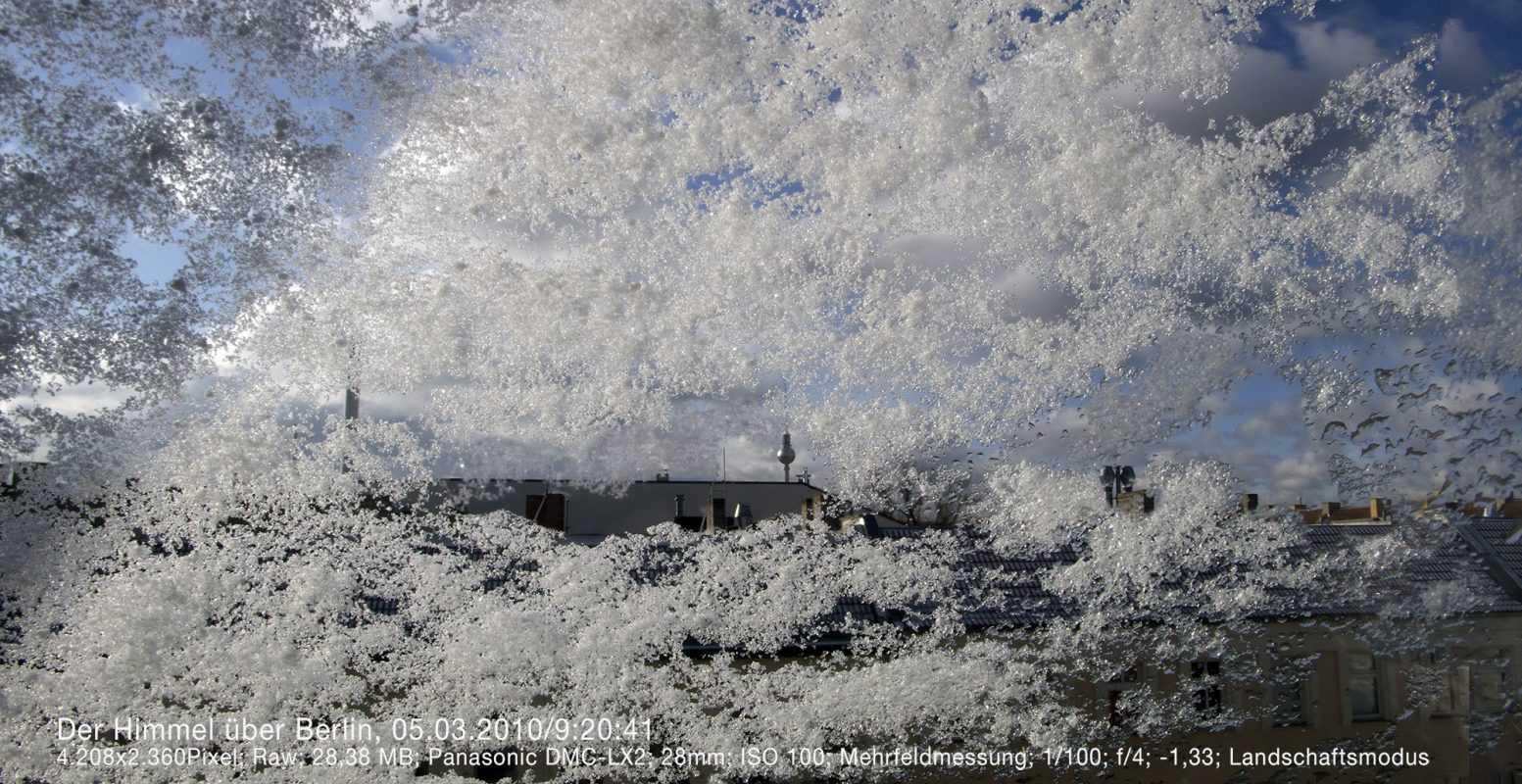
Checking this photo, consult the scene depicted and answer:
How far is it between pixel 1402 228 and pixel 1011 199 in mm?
502

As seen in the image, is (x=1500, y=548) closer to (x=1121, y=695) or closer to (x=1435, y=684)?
(x=1435, y=684)

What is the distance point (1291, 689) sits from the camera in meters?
1.21

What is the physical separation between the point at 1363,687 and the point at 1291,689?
107 mm

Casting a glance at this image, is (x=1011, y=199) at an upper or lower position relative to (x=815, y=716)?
upper

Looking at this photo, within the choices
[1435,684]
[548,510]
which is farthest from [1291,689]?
[548,510]

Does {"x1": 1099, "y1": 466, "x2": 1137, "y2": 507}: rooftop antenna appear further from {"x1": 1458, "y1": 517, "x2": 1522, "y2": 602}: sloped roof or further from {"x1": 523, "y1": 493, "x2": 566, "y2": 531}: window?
{"x1": 523, "y1": 493, "x2": 566, "y2": 531}: window

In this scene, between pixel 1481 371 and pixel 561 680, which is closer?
pixel 561 680

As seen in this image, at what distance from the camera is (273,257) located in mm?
1066

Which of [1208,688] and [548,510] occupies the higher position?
[548,510]

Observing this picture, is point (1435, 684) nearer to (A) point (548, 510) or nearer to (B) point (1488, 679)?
(B) point (1488, 679)

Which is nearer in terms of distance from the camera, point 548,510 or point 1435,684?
point 548,510

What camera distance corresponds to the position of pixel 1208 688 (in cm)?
120

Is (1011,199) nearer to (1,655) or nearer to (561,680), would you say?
(561,680)

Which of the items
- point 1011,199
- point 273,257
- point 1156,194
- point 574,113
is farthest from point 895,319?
point 273,257
